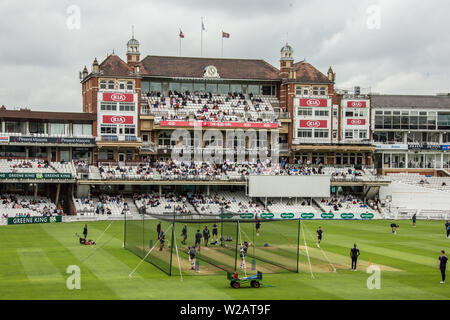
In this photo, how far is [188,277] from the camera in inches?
1251

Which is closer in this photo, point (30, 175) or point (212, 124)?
point (30, 175)

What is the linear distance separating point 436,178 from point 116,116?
44561mm

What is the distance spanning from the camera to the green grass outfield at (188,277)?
27.8 metres

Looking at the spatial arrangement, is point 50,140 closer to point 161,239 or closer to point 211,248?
point 211,248

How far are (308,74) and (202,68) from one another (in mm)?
15269

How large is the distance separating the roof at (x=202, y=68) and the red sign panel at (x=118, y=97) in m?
5.69

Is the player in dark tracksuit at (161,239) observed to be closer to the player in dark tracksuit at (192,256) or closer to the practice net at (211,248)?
the practice net at (211,248)

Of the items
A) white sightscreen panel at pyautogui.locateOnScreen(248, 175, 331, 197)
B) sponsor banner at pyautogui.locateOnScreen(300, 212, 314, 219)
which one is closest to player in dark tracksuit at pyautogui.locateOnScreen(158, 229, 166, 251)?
sponsor banner at pyautogui.locateOnScreen(300, 212, 314, 219)

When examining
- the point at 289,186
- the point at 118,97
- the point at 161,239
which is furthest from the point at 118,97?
the point at 161,239

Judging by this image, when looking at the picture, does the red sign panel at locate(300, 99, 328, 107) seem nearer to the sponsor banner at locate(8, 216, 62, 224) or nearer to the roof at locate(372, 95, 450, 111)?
the roof at locate(372, 95, 450, 111)

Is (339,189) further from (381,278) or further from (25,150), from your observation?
(381,278)

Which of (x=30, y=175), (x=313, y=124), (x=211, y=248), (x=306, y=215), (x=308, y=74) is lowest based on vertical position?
(x=306, y=215)

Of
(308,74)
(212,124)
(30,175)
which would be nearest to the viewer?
(30,175)

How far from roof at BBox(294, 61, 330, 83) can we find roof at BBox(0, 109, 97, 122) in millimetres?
29754
